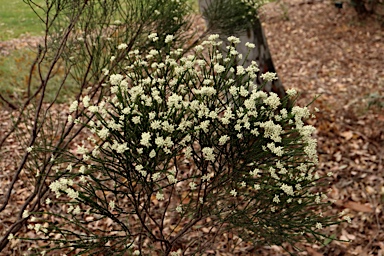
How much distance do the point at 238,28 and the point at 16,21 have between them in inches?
360

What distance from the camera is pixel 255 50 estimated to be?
4.95 metres

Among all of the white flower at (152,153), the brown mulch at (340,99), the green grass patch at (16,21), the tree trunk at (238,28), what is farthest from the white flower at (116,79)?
the green grass patch at (16,21)

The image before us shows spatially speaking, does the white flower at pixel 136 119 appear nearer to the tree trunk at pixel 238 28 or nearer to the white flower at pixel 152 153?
the white flower at pixel 152 153

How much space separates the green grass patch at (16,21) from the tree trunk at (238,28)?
696 cm

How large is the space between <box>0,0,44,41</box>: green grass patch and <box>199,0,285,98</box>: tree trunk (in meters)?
6.96

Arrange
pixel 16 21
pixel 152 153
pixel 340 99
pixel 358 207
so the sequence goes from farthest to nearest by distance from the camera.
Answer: pixel 16 21 → pixel 340 99 → pixel 358 207 → pixel 152 153

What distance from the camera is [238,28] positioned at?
4488 mm

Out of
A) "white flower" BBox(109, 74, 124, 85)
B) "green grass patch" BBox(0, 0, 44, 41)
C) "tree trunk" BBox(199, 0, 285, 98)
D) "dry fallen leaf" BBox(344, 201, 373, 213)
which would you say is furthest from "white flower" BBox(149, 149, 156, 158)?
"green grass patch" BBox(0, 0, 44, 41)

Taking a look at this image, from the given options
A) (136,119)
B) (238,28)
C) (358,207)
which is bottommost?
(358,207)

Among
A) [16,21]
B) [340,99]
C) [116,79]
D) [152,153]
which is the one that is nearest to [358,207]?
[340,99]

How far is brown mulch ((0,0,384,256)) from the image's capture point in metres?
3.97

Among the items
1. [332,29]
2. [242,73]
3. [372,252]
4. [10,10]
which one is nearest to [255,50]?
[372,252]

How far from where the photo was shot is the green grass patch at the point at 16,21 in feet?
34.9

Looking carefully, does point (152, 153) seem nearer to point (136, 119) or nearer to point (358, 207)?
point (136, 119)
